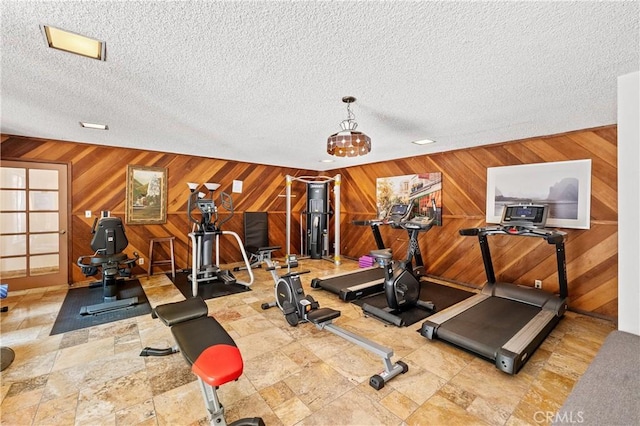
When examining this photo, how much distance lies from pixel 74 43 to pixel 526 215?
4.81 metres

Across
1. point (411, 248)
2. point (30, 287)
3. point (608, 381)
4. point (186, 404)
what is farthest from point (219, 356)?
point (30, 287)

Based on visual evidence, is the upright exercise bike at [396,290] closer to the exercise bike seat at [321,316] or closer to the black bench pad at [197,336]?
the exercise bike seat at [321,316]

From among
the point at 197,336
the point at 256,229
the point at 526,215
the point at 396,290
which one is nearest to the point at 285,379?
the point at 197,336

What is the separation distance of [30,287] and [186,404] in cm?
433

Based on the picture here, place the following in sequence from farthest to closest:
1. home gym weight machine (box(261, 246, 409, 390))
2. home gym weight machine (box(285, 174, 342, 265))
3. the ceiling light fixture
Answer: home gym weight machine (box(285, 174, 342, 265))
the ceiling light fixture
home gym weight machine (box(261, 246, 409, 390))

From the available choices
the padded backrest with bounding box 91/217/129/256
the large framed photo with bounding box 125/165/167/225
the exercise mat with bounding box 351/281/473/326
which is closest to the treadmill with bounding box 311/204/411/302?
the exercise mat with bounding box 351/281/473/326

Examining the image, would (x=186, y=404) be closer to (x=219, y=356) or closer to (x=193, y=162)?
(x=219, y=356)

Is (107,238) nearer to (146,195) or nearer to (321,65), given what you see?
(146,195)

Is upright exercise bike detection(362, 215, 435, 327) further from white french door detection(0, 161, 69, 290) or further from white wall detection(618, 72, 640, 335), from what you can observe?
white french door detection(0, 161, 69, 290)

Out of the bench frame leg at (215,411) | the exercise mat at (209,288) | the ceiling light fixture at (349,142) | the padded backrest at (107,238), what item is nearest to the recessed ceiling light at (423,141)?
the ceiling light fixture at (349,142)

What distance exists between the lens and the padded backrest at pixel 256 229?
→ 620 cm

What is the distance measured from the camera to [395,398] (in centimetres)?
198

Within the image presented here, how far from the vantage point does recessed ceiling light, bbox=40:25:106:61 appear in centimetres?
165

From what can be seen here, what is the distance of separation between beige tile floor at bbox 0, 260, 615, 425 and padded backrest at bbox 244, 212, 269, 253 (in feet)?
10.1
